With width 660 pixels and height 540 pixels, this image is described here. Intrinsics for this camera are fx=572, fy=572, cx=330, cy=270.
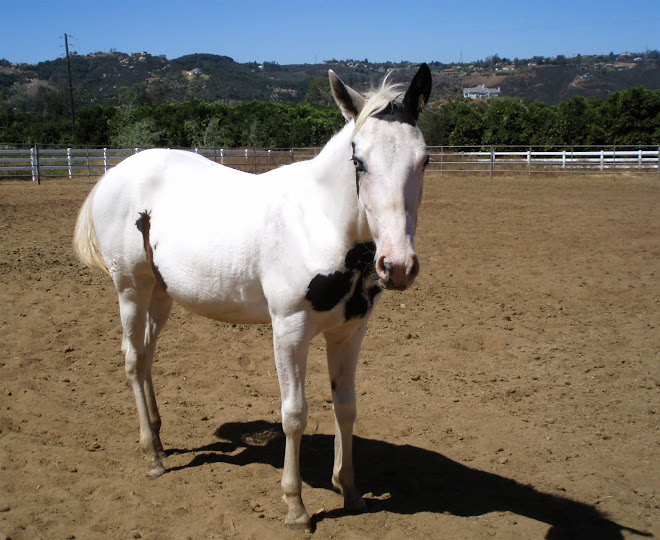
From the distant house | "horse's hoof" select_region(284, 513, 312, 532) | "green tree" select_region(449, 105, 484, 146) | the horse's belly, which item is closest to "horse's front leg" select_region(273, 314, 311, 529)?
"horse's hoof" select_region(284, 513, 312, 532)

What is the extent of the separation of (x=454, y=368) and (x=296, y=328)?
8.71 feet

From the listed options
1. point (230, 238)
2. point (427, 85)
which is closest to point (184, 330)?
point (230, 238)

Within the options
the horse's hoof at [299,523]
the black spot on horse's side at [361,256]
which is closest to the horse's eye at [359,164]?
the black spot on horse's side at [361,256]

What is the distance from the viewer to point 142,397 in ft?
12.6

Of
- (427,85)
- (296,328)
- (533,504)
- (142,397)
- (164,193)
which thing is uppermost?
(427,85)

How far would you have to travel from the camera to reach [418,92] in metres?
2.57

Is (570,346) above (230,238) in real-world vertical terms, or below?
below

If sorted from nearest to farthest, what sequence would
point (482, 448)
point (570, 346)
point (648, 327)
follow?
point (482, 448), point (570, 346), point (648, 327)

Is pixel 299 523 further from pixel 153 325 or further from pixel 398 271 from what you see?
pixel 153 325

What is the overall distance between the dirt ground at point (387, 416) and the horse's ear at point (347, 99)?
212cm

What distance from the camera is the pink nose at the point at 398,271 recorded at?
229 centimetres

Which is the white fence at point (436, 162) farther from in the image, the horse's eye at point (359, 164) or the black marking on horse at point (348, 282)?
the horse's eye at point (359, 164)

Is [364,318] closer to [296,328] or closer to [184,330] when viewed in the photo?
[296,328]

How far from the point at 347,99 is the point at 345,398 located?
165cm
